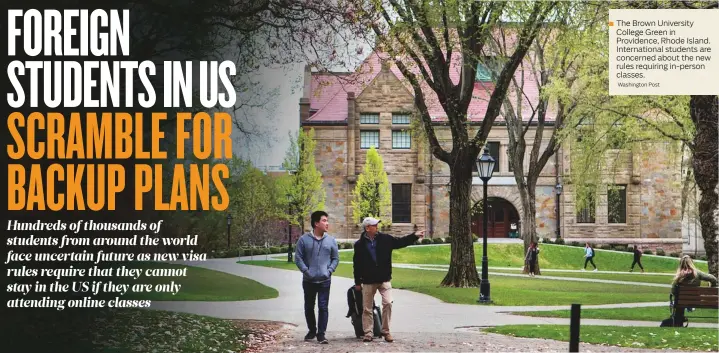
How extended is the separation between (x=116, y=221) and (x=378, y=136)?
1494 inches

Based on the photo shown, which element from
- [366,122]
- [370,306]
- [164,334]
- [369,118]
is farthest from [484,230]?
[369,118]

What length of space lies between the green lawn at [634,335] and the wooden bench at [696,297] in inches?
22.5

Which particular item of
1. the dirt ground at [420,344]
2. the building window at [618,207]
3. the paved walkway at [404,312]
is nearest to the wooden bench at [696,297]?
the paved walkway at [404,312]

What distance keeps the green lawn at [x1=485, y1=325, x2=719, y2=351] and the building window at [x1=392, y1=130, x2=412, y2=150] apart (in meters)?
36.4

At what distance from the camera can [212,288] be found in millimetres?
24562

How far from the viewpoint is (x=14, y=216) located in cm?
1368

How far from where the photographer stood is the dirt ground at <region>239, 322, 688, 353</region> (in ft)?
41.1

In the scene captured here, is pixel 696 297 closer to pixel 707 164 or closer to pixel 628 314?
pixel 628 314

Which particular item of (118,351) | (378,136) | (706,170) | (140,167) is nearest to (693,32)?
(706,170)

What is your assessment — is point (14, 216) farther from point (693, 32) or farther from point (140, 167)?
point (693, 32)

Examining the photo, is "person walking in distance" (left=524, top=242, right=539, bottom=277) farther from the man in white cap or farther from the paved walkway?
the man in white cap

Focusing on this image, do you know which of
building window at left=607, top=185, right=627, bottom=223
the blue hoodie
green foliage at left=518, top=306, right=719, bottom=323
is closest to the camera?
the blue hoodie

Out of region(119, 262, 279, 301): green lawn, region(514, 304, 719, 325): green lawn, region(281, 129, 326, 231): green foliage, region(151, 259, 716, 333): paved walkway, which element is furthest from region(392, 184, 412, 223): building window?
region(514, 304, 719, 325): green lawn

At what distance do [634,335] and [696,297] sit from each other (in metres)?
2.40
